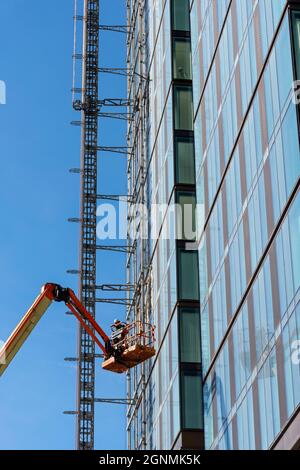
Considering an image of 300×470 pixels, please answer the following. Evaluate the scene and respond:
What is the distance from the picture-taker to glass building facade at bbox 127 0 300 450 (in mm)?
44344

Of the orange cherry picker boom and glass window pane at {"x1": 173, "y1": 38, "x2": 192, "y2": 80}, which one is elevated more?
glass window pane at {"x1": 173, "y1": 38, "x2": 192, "y2": 80}

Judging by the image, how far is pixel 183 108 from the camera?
70.6 meters

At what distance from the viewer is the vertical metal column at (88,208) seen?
9200 centimetres

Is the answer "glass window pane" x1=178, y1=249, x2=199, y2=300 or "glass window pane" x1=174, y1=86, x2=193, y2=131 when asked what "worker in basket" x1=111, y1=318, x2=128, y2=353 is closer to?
"glass window pane" x1=178, y1=249, x2=199, y2=300

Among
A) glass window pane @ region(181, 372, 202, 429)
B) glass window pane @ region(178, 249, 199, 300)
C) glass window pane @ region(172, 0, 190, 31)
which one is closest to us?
glass window pane @ region(181, 372, 202, 429)

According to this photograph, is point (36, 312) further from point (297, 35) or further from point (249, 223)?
point (297, 35)

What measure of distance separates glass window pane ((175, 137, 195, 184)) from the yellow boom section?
1214 cm

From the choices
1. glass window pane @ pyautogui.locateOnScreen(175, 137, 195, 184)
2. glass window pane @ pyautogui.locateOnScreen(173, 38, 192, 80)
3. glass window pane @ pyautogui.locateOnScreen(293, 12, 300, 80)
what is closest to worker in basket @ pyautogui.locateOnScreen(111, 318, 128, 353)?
glass window pane @ pyautogui.locateOnScreen(175, 137, 195, 184)

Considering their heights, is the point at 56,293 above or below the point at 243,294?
above

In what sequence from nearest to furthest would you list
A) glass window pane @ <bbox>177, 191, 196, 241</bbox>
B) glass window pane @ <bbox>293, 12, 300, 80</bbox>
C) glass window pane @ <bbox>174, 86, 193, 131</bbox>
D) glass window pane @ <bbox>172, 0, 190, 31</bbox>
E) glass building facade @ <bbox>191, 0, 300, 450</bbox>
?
glass building facade @ <bbox>191, 0, 300, 450</bbox>, glass window pane @ <bbox>293, 12, 300, 80</bbox>, glass window pane @ <bbox>177, 191, 196, 241</bbox>, glass window pane @ <bbox>174, 86, 193, 131</bbox>, glass window pane @ <bbox>172, 0, 190, 31</bbox>

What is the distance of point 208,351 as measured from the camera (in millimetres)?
57312

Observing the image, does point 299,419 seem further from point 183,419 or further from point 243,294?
point 183,419
